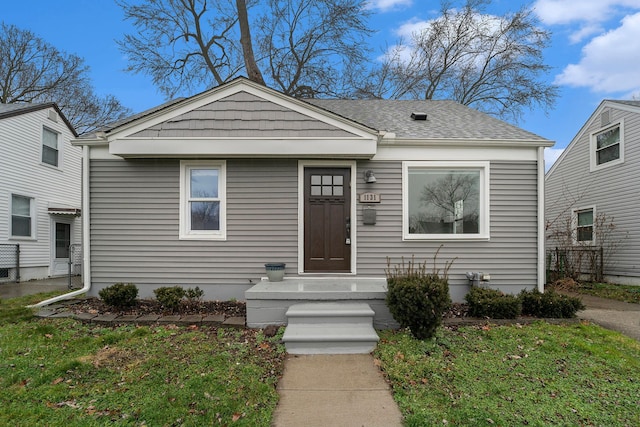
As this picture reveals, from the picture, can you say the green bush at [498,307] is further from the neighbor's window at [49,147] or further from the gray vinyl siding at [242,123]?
the neighbor's window at [49,147]

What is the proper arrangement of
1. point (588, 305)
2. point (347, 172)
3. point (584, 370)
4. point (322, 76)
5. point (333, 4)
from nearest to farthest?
1. point (584, 370)
2. point (347, 172)
3. point (588, 305)
4. point (333, 4)
5. point (322, 76)

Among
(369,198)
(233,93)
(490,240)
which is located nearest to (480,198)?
(490,240)

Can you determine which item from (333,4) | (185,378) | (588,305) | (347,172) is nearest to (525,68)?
(333,4)

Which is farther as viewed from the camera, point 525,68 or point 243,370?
point 525,68

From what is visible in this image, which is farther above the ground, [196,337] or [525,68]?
[525,68]

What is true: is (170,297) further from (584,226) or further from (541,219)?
(584,226)

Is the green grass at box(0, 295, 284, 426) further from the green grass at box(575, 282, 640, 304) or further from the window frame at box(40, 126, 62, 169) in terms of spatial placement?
the window frame at box(40, 126, 62, 169)

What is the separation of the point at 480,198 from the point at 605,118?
27.3ft

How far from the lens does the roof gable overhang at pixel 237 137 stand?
19.2ft

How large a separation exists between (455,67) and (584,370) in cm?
1647

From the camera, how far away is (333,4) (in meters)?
13.3

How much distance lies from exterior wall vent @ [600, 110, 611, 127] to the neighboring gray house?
7.19 meters

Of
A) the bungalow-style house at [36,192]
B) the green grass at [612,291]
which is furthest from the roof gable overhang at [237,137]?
the green grass at [612,291]

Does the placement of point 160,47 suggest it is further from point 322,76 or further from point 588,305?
point 588,305
